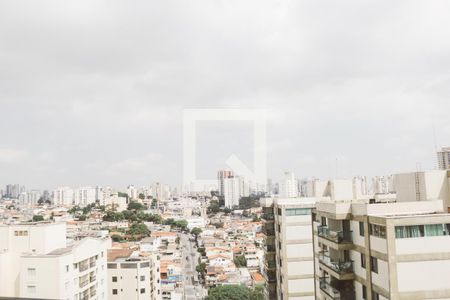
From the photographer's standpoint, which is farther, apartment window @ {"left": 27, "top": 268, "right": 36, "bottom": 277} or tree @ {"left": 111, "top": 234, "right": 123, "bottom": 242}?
tree @ {"left": 111, "top": 234, "right": 123, "bottom": 242}

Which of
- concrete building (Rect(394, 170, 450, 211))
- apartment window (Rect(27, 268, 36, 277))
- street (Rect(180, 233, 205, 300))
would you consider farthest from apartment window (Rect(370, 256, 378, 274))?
street (Rect(180, 233, 205, 300))

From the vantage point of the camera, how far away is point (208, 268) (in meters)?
15.6

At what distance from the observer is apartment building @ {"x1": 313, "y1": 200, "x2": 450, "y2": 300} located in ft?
8.30

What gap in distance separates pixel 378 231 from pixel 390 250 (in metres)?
0.21

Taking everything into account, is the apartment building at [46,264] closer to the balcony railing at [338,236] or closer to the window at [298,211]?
the window at [298,211]

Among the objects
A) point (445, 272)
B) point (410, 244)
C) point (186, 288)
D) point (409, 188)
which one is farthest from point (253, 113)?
point (186, 288)

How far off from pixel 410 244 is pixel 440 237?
0.73 feet

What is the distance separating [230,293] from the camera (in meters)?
11.0

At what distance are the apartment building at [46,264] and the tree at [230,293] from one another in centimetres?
486

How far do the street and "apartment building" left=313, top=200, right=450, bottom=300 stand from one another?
36.6 feet

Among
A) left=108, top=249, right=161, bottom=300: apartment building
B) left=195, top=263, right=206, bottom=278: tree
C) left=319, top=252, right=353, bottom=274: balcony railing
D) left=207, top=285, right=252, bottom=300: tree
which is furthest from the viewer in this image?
left=195, top=263, right=206, bottom=278: tree

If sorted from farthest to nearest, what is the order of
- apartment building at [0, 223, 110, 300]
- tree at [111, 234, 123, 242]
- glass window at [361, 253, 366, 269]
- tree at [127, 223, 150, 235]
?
tree at [127, 223, 150, 235], tree at [111, 234, 123, 242], apartment building at [0, 223, 110, 300], glass window at [361, 253, 366, 269]

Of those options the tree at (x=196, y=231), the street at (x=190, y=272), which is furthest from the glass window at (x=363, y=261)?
the tree at (x=196, y=231)

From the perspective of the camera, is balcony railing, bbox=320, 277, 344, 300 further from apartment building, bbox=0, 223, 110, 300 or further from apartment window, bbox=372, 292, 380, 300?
apartment building, bbox=0, 223, 110, 300
